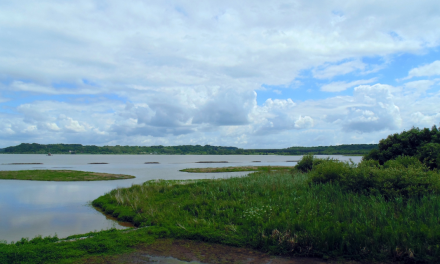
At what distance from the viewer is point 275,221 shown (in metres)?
11.2

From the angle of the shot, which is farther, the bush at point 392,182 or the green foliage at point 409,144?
the green foliage at point 409,144

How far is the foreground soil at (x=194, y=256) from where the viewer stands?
28.9 feet

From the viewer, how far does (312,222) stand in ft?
35.8

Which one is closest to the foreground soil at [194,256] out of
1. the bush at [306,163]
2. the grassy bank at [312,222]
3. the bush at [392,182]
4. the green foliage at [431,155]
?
Answer: the grassy bank at [312,222]

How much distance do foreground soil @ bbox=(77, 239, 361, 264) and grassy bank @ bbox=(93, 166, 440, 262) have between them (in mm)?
445

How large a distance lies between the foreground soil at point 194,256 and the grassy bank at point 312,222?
0.44m

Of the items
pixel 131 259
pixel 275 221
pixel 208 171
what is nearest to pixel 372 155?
pixel 275 221

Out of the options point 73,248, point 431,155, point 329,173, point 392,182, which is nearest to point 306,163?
point 431,155

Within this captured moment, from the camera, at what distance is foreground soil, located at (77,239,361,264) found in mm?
8797

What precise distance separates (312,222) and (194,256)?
4.71 metres

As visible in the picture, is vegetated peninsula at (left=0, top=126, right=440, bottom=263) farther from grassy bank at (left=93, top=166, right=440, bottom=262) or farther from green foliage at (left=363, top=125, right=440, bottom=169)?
green foliage at (left=363, top=125, right=440, bottom=169)

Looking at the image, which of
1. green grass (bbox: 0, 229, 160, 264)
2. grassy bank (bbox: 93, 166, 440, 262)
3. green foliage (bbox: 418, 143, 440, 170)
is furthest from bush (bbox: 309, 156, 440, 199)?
green grass (bbox: 0, 229, 160, 264)

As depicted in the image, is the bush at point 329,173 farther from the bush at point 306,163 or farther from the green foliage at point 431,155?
the bush at point 306,163

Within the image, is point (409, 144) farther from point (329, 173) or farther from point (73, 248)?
point (73, 248)
